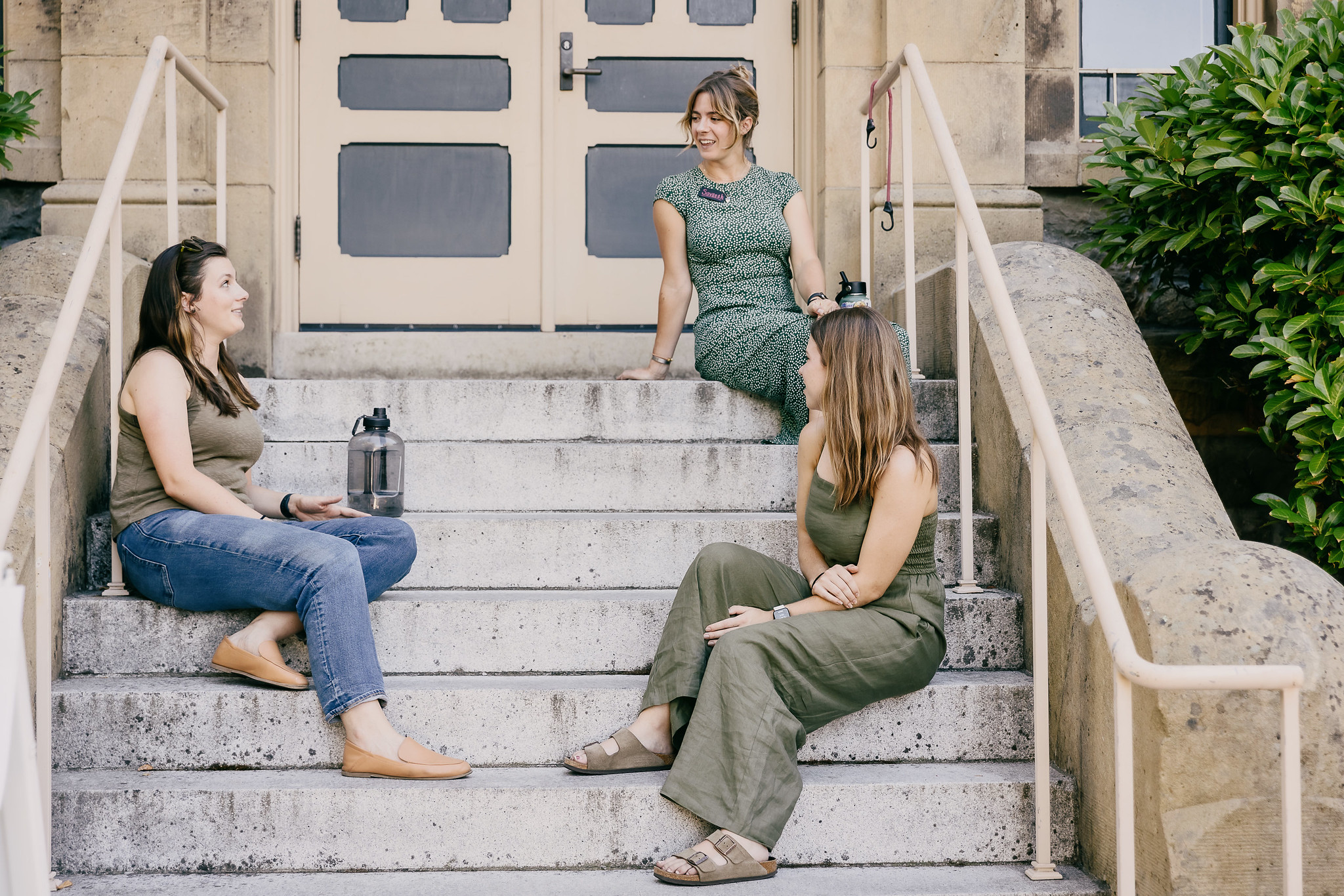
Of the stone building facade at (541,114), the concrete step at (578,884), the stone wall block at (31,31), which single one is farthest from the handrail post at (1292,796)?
the stone wall block at (31,31)

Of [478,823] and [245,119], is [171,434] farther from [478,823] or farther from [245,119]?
[245,119]

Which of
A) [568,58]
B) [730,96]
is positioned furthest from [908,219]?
[568,58]

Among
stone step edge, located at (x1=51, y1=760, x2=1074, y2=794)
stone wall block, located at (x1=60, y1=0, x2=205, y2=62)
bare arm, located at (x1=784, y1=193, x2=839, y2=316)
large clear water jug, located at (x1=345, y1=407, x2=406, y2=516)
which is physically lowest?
stone step edge, located at (x1=51, y1=760, x2=1074, y2=794)

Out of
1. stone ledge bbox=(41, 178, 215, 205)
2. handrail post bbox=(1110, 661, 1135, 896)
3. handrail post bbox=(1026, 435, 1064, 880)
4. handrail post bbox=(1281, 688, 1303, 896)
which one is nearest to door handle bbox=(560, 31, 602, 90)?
stone ledge bbox=(41, 178, 215, 205)

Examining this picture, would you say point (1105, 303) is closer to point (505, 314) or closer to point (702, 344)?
point (702, 344)

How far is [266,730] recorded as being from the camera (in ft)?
7.87

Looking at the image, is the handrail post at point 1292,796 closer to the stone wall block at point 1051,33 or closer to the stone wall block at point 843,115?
the stone wall block at point 843,115

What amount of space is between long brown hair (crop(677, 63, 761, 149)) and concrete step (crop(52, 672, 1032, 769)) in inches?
77.8

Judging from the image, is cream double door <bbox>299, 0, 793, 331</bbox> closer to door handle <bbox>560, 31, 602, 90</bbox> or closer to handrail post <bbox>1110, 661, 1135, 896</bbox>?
door handle <bbox>560, 31, 602, 90</bbox>

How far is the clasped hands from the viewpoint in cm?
241

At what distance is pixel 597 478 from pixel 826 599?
3.18ft

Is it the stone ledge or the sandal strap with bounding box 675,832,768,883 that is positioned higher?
the stone ledge

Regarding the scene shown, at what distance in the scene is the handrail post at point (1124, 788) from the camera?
1.76 metres

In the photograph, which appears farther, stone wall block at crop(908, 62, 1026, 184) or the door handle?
the door handle
